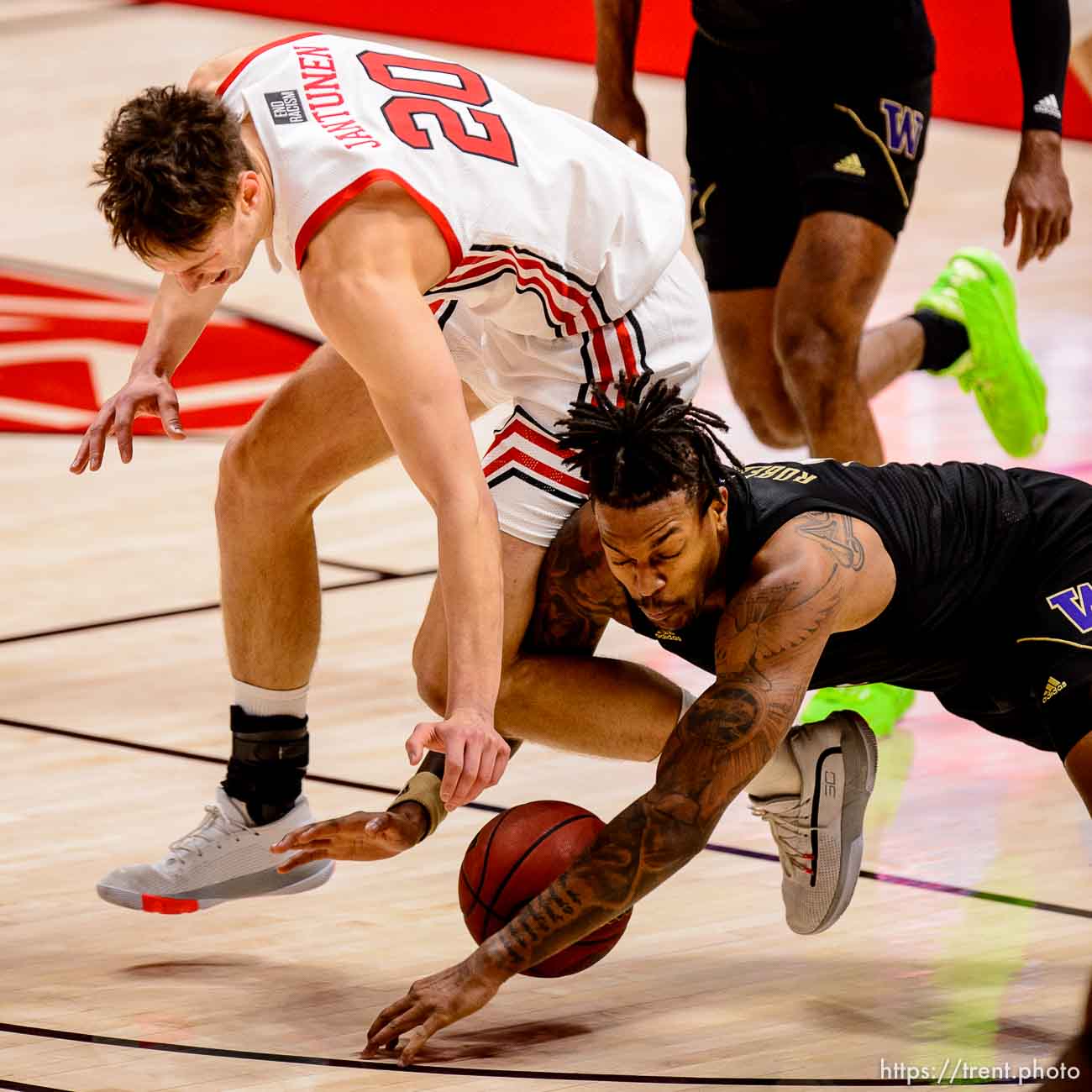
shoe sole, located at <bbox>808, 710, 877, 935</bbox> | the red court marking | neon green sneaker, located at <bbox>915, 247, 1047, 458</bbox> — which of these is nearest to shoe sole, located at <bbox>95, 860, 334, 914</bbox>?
shoe sole, located at <bbox>808, 710, 877, 935</bbox>

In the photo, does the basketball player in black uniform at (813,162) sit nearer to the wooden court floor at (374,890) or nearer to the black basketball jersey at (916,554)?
the wooden court floor at (374,890)

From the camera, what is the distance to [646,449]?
361 centimetres

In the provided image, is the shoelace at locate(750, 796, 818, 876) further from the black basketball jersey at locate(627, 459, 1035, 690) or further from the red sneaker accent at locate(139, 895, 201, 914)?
the red sneaker accent at locate(139, 895, 201, 914)

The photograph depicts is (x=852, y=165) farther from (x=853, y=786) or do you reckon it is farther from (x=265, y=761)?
(x=265, y=761)

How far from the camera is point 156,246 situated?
339cm

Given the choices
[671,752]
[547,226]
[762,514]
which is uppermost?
[547,226]

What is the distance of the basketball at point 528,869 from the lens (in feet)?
12.4

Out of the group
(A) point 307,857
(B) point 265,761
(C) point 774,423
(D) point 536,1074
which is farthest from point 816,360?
(D) point 536,1074

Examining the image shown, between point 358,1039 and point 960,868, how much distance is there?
1.36m

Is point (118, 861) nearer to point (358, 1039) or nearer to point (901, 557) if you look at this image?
point (358, 1039)

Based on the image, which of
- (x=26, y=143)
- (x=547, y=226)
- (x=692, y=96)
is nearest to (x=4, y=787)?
(x=547, y=226)

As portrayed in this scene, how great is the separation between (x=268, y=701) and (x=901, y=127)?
2.19m

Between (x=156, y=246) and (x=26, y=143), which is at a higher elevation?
(x=156, y=246)

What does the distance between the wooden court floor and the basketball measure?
0.37 ft
